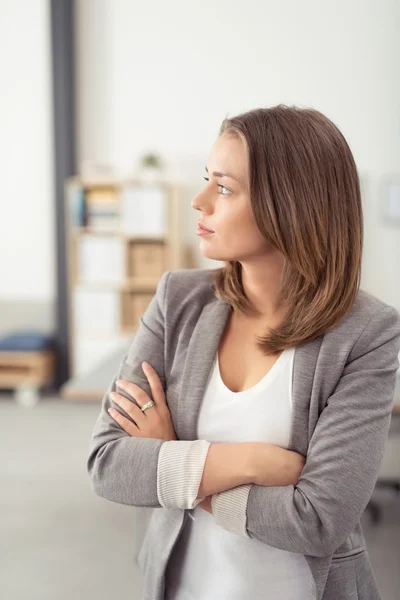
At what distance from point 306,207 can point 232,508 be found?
1.77 ft

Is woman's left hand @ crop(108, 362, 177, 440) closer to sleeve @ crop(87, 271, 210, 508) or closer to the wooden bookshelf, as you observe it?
sleeve @ crop(87, 271, 210, 508)

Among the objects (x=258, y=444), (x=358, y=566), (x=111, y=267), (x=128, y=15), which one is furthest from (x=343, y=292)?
(x=128, y=15)

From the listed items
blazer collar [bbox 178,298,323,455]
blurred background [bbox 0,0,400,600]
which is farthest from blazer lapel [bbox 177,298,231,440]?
blurred background [bbox 0,0,400,600]

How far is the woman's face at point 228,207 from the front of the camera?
46.1 inches

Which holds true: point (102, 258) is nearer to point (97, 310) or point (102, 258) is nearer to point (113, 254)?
point (113, 254)

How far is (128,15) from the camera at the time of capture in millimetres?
5441

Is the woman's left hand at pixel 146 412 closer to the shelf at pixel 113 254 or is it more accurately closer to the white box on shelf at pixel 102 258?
the shelf at pixel 113 254

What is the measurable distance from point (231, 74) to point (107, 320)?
2.25 meters

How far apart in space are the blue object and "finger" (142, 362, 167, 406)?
425 cm

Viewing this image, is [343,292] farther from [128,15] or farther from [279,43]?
[128,15]

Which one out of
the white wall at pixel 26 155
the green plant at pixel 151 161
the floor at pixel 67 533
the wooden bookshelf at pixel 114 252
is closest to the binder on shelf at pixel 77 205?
the wooden bookshelf at pixel 114 252

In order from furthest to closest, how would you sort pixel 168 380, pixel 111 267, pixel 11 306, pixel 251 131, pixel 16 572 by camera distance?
pixel 11 306, pixel 111 267, pixel 16 572, pixel 168 380, pixel 251 131

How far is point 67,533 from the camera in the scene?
3.08 metres

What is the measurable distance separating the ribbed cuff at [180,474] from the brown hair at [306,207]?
0.24 metres
